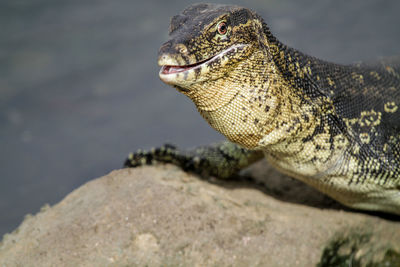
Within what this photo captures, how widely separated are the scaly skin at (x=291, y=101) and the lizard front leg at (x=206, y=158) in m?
0.14

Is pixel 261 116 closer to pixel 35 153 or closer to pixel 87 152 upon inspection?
pixel 87 152

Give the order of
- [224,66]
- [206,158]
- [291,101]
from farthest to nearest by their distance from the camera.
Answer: [206,158], [291,101], [224,66]

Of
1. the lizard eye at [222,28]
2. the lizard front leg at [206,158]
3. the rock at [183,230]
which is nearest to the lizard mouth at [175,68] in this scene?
the lizard eye at [222,28]

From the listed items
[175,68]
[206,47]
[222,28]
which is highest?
[222,28]

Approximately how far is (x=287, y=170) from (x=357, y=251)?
1086 mm

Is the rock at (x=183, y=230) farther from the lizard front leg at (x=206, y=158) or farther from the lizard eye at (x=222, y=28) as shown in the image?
the lizard eye at (x=222, y=28)

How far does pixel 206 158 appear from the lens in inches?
206

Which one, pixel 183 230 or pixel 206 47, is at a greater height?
pixel 206 47

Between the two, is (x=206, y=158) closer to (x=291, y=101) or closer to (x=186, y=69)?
(x=291, y=101)

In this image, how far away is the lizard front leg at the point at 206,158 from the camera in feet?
16.1

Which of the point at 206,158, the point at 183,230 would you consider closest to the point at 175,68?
the point at 183,230

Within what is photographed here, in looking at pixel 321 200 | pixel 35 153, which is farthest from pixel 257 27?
pixel 35 153

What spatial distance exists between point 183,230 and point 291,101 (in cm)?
152

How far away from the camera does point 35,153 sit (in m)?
7.25
